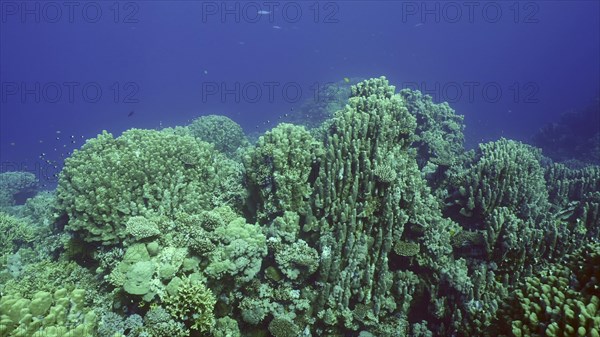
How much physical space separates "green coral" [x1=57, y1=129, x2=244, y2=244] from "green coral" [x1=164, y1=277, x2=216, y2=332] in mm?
1900

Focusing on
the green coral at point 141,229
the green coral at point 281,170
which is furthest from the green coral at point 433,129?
the green coral at point 141,229

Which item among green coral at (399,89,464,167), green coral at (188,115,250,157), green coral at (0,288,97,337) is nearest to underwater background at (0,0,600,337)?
green coral at (0,288,97,337)

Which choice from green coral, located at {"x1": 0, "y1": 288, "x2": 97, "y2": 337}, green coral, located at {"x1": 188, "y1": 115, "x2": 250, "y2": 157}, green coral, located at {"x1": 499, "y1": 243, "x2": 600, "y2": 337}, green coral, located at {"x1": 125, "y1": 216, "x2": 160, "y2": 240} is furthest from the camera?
green coral, located at {"x1": 188, "y1": 115, "x2": 250, "y2": 157}

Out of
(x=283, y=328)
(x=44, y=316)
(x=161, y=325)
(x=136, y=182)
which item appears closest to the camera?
(x=44, y=316)

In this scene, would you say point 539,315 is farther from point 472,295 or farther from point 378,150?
point 378,150

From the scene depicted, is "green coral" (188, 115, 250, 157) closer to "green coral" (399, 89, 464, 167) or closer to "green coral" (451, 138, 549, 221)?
"green coral" (399, 89, 464, 167)

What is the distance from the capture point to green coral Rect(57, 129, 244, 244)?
20.6ft

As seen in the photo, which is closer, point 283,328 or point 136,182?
point 283,328

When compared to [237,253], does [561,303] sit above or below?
below

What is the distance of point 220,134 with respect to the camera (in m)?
14.5

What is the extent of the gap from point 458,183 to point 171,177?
678cm

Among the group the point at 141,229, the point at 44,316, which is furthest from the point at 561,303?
the point at 44,316

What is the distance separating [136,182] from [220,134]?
26.0 feet

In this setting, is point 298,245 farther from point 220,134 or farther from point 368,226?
point 220,134
